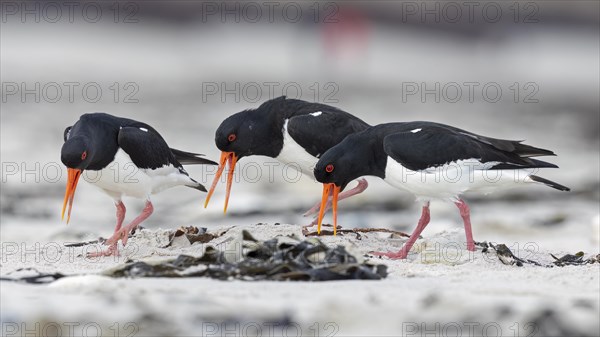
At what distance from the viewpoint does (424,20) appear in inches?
1473

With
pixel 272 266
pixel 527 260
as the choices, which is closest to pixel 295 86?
pixel 527 260

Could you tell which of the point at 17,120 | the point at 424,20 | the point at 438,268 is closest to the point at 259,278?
the point at 438,268

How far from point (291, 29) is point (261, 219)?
92.3 ft

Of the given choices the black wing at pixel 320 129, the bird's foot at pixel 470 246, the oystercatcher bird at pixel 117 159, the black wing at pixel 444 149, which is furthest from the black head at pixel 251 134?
the bird's foot at pixel 470 246

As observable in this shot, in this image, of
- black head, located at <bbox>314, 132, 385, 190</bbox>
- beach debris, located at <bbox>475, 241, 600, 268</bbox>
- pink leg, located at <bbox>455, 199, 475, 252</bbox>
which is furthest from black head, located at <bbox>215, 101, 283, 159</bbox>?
beach debris, located at <bbox>475, 241, 600, 268</bbox>

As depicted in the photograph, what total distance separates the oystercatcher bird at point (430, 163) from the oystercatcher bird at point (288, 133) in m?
0.73

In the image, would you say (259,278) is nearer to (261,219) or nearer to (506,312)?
(506,312)

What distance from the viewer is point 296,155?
8.05 m

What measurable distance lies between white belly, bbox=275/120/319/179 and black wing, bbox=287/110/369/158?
0.05 m

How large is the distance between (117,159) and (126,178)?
5.5 inches

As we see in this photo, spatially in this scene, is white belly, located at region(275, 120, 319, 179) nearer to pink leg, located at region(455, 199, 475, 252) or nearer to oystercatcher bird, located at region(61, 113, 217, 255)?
oystercatcher bird, located at region(61, 113, 217, 255)

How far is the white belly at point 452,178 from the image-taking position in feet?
22.3

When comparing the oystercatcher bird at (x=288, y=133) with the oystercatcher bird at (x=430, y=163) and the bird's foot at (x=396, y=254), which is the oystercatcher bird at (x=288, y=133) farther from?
the bird's foot at (x=396, y=254)

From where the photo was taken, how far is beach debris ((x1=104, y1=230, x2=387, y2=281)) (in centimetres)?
543
